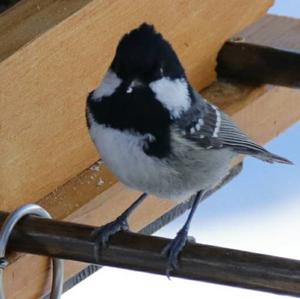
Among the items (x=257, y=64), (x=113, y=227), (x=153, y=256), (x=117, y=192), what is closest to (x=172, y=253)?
(x=153, y=256)

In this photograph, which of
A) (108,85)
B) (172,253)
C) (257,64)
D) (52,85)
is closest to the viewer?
(172,253)

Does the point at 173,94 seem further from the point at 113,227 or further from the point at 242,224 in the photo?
the point at 242,224

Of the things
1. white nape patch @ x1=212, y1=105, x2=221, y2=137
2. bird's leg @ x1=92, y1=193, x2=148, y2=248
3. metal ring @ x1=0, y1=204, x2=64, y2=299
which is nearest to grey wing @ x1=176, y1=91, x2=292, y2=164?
white nape patch @ x1=212, y1=105, x2=221, y2=137

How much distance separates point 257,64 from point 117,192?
34cm

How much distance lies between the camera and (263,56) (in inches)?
74.5

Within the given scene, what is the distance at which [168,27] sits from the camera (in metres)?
1.81

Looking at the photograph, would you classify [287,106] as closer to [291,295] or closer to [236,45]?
[236,45]

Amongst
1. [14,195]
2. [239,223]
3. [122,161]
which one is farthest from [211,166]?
[239,223]

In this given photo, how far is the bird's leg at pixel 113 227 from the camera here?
1.45 metres

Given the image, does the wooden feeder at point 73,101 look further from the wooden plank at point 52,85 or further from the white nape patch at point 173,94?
the white nape patch at point 173,94

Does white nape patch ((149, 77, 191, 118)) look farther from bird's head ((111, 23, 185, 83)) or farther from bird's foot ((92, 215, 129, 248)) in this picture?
bird's foot ((92, 215, 129, 248))

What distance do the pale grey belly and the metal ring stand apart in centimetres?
11

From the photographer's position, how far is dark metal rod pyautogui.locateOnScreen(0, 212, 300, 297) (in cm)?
134

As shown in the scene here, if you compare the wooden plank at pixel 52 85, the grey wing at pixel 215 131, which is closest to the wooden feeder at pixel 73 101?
the wooden plank at pixel 52 85
